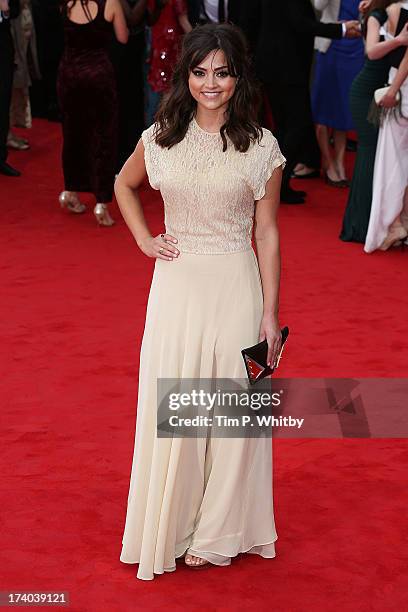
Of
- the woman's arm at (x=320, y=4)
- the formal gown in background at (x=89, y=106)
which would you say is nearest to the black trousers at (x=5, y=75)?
the formal gown in background at (x=89, y=106)

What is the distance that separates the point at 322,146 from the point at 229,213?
6.10 m

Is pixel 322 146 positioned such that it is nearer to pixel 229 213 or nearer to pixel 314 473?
pixel 314 473

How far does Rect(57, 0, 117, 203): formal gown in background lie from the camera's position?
7.55 m

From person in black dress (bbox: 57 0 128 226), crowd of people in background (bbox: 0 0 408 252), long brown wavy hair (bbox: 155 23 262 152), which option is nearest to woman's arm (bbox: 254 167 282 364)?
long brown wavy hair (bbox: 155 23 262 152)

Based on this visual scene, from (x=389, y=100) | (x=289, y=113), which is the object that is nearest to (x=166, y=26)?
(x=289, y=113)

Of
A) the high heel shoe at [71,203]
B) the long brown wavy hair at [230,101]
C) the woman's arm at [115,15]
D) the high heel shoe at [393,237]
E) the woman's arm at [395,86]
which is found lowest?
the high heel shoe at [71,203]

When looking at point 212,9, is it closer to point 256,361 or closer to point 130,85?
point 130,85

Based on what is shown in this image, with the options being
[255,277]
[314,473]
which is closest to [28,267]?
[314,473]

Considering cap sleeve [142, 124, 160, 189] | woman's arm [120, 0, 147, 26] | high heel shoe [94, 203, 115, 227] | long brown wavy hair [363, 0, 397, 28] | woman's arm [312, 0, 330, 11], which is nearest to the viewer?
A: cap sleeve [142, 124, 160, 189]

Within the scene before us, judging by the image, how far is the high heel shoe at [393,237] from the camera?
24.7 feet

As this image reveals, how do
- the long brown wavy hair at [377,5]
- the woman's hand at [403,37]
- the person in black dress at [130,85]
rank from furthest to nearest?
the person in black dress at [130,85]
the long brown wavy hair at [377,5]
the woman's hand at [403,37]

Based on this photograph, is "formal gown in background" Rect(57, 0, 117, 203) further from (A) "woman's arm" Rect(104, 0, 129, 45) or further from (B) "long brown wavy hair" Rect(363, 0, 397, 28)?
(B) "long brown wavy hair" Rect(363, 0, 397, 28)

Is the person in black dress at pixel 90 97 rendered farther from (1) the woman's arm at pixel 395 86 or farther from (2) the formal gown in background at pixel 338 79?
(2) the formal gown in background at pixel 338 79

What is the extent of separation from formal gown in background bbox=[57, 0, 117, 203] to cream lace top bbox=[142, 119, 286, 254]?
4216 mm
